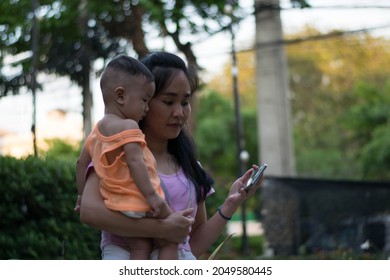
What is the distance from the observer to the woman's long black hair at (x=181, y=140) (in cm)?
293

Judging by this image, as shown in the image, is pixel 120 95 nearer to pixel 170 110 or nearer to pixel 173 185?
pixel 170 110

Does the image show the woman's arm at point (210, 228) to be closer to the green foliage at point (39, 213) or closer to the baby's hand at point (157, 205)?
the baby's hand at point (157, 205)

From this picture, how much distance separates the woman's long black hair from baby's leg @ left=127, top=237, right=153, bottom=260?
347 mm

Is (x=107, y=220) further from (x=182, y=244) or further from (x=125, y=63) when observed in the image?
(x=125, y=63)

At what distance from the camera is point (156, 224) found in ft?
8.81

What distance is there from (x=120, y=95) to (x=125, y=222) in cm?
42

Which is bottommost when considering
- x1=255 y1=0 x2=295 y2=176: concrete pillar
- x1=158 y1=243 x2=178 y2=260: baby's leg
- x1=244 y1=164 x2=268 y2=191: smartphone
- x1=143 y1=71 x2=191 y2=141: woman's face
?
x1=255 y1=0 x2=295 y2=176: concrete pillar

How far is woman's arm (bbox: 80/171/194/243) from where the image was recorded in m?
2.66

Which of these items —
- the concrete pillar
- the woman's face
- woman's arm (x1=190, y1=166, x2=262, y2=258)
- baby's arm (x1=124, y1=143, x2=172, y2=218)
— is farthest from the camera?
the concrete pillar

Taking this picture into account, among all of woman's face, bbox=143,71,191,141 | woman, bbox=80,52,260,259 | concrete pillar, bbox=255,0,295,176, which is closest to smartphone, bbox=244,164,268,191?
woman, bbox=80,52,260,259

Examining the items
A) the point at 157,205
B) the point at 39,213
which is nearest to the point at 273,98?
the point at 39,213

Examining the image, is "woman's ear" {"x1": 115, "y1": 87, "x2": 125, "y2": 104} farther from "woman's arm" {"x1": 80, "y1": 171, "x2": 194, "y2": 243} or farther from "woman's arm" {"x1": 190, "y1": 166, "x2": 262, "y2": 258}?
"woman's arm" {"x1": 190, "y1": 166, "x2": 262, "y2": 258}

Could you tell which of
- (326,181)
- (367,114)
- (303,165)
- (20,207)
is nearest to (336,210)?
(326,181)
